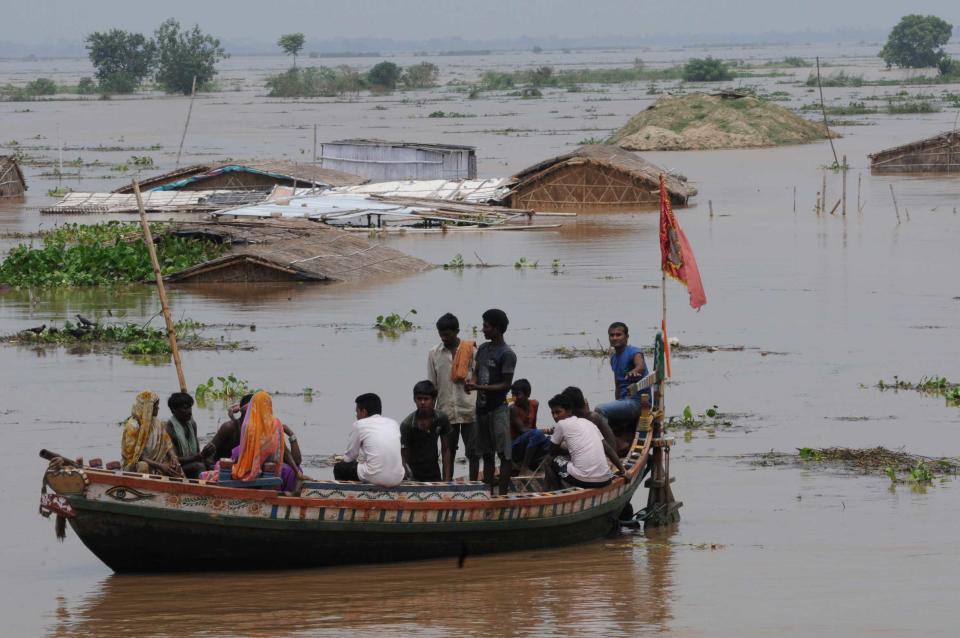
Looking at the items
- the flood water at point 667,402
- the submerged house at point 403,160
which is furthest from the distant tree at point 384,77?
the flood water at point 667,402

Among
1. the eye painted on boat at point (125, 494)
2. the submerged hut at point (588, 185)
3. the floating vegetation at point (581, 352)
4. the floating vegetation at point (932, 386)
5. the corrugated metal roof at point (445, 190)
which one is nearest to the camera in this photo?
the eye painted on boat at point (125, 494)

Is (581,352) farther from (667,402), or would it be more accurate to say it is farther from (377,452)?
(377,452)

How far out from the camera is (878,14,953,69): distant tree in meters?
93.7

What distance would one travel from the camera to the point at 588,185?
30188mm

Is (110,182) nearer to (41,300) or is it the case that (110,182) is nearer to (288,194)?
(288,194)

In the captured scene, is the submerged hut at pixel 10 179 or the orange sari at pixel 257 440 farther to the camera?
the submerged hut at pixel 10 179

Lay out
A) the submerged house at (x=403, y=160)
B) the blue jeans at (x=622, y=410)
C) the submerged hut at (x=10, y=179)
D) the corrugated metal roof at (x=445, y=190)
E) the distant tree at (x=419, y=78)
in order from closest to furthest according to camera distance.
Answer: the blue jeans at (x=622, y=410) < the corrugated metal roof at (x=445, y=190) < the submerged hut at (x=10, y=179) < the submerged house at (x=403, y=160) < the distant tree at (x=419, y=78)

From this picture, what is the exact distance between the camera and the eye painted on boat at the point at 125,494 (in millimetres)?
8008

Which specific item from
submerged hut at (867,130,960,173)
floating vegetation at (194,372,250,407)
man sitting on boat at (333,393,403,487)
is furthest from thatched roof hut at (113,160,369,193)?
man sitting on boat at (333,393,403,487)

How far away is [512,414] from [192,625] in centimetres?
268

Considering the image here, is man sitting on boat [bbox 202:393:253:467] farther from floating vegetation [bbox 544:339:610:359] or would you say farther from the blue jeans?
floating vegetation [bbox 544:339:610:359]

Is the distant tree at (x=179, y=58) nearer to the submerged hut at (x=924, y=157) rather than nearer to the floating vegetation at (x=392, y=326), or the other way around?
the submerged hut at (x=924, y=157)

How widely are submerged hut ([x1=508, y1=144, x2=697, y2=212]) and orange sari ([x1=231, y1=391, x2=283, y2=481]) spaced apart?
21.6 m

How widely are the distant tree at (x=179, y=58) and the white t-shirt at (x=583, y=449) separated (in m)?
79.2
